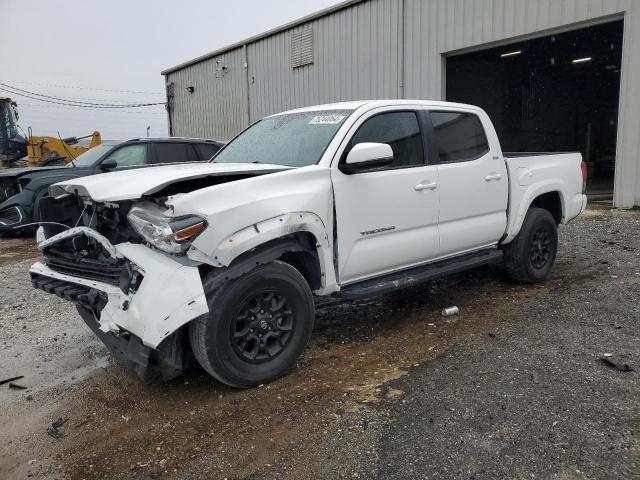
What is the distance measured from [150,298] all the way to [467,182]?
3000 mm

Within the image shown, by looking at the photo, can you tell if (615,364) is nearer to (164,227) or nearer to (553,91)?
(164,227)

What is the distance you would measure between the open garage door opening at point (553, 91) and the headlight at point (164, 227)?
14334 mm

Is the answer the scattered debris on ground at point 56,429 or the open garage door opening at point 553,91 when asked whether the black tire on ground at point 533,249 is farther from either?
the open garage door opening at point 553,91

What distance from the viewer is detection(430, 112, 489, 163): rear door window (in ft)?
15.3

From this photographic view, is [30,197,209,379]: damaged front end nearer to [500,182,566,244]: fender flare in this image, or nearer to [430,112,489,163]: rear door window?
[430,112,489,163]: rear door window

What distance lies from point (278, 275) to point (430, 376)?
48.1 inches

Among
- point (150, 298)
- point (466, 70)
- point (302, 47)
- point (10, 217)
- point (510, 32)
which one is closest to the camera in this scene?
point (150, 298)

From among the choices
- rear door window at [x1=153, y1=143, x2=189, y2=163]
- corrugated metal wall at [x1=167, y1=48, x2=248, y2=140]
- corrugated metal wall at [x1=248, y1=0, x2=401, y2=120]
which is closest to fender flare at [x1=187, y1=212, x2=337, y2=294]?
rear door window at [x1=153, y1=143, x2=189, y2=163]

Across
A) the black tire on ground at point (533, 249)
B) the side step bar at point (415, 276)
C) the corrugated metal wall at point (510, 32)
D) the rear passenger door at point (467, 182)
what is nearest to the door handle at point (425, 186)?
the rear passenger door at point (467, 182)

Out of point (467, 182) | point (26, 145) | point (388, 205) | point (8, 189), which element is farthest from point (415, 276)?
point (26, 145)

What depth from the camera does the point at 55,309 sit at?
17.5ft

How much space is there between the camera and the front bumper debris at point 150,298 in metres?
2.90

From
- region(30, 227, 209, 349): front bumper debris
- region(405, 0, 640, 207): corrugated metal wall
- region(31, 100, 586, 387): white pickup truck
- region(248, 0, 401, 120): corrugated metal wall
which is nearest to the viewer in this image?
region(30, 227, 209, 349): front bumper debris

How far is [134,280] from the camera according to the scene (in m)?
3.04
